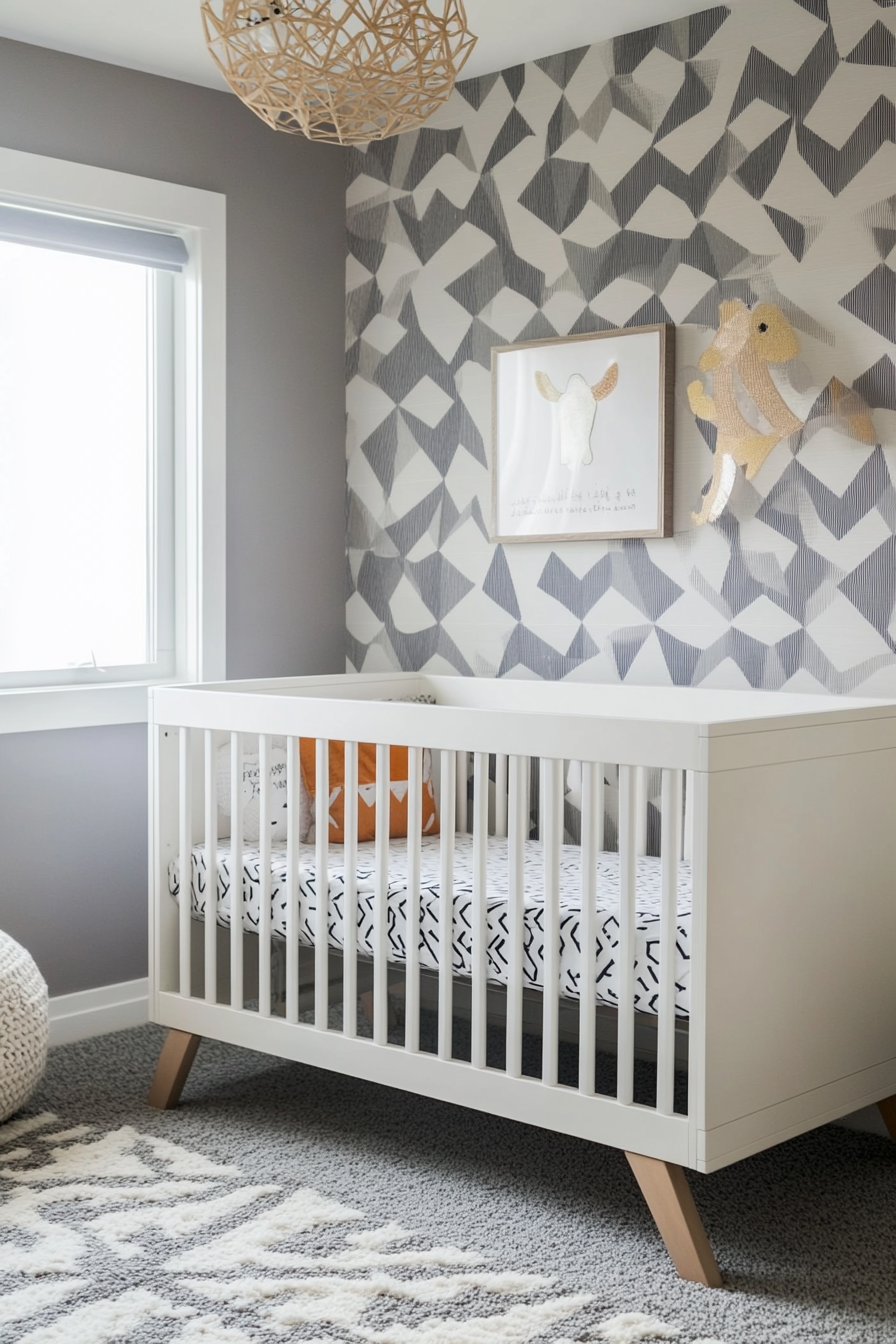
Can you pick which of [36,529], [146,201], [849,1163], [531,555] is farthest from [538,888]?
[146,201]

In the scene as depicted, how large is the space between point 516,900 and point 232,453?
5.18 feet

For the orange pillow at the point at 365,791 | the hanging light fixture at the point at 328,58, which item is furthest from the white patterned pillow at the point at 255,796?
the hanging light fixture at the point at 328,58

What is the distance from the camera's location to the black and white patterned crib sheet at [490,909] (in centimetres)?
198

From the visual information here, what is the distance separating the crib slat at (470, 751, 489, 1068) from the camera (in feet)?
6.96

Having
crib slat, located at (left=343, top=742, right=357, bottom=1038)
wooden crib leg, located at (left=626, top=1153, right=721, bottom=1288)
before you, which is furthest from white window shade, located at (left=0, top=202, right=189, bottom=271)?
wooden crib leg, located at (left=626, top=1153, right=721, bottom=1288)

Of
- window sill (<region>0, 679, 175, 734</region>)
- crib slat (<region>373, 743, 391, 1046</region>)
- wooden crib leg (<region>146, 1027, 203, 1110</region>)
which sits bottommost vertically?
wooden crib leg (<region>146, 1027, 203, 1110</region>)

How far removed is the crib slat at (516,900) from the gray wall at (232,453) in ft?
4.30

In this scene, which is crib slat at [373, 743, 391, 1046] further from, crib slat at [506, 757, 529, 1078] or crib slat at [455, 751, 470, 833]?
crib slat at [455, 751, 470, 833]

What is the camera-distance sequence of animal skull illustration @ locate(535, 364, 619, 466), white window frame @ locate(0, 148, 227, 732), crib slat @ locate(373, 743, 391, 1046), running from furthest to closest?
white window frame @ locate(0, 148, 227, 732)
animal skull illustration @ locate(535, 364, 619, 466)
crib slat @ locate(373, 743, 391, 1046)

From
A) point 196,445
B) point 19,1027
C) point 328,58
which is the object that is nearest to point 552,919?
point 19,1027

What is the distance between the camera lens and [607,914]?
2.03 m

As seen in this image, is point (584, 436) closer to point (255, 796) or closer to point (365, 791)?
point (365, 791)

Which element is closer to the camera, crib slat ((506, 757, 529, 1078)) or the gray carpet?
the gray carpet

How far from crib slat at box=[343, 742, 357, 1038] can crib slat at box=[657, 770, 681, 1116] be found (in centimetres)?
61
